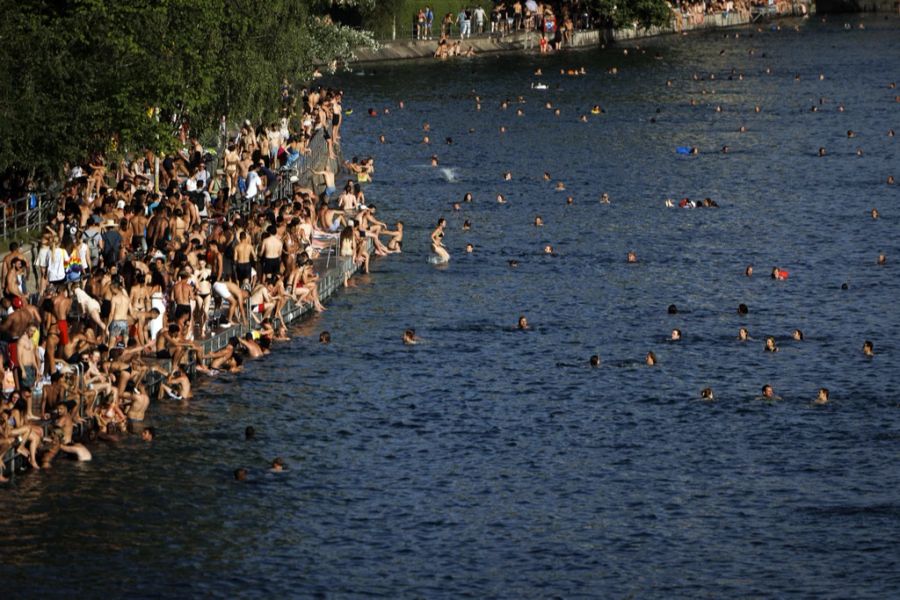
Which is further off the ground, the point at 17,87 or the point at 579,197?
the point at 17,87

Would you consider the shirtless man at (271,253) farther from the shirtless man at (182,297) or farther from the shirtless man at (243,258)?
the shirtless man at (182,297)

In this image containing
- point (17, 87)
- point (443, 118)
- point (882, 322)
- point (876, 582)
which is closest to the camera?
point (876, 582)

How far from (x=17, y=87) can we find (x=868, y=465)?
998 inches

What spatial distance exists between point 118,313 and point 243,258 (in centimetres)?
860

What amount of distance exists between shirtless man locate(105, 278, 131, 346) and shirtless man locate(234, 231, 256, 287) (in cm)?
788

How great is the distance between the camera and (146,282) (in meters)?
48.2

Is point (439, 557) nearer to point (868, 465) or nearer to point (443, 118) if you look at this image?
point (868, 465)

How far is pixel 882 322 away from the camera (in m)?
59.2

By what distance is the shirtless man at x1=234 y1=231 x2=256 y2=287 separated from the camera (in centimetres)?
5397

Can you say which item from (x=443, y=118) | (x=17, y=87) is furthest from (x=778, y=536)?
(x=443, y=118)

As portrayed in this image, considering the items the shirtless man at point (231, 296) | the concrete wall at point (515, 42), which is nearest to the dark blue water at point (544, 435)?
the shirtless man at point (231, 296)

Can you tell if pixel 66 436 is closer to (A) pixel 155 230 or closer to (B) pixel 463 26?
(A) pixel 155 230

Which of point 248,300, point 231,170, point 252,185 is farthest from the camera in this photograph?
point 231,170

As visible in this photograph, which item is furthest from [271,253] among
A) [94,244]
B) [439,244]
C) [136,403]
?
[439,244]
